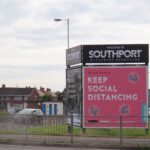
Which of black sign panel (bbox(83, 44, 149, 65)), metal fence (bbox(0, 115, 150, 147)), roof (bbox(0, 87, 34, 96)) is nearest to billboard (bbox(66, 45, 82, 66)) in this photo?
black sign panel (bbox(83, 44, 149, 65))

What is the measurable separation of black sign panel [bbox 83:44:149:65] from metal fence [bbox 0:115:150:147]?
411cm

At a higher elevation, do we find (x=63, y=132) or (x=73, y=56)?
(x=73, y=56)

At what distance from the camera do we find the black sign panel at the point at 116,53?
25484mm

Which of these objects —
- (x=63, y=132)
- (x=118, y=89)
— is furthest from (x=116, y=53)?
(x=63, y=132)

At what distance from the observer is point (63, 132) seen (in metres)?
21.3

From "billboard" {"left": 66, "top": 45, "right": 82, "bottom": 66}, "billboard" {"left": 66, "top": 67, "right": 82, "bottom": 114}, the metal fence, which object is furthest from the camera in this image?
"billboard" {"left": 66, "top": 45, "right": 82, "bottom": 66}

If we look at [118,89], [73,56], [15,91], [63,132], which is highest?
[73,56]

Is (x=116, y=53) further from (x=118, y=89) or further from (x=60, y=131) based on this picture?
(x=60, y=131)

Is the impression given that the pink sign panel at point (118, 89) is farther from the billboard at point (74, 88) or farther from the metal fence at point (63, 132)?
the metal fence at point (63, 132)

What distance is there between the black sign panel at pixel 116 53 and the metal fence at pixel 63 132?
162 inches

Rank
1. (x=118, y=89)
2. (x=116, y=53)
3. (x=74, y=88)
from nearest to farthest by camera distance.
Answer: (x=118, y=89), (x=116, y=53), (x=74, y=88)

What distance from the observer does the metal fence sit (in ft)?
65.5

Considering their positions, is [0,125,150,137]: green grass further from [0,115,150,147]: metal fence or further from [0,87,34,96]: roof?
[0,87,34,96]: roof

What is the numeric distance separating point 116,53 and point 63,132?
5935mm
